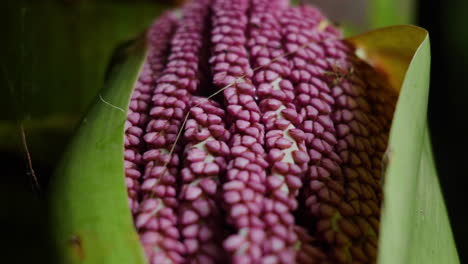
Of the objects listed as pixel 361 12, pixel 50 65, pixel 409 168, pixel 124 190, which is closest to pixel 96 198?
Answer: pixel 124 190

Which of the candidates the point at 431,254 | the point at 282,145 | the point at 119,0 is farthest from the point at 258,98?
the point at 119,0

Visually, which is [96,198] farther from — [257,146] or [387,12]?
[387,12]

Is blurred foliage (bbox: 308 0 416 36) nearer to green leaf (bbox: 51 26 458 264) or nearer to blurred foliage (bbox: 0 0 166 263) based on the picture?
blurred foliage (bbox: 0 0 166 263)

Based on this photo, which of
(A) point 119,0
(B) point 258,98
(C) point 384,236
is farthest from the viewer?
(A) point 119,0

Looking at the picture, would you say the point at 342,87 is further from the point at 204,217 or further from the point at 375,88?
the point at 204,217

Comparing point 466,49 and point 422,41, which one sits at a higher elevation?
point 422,41

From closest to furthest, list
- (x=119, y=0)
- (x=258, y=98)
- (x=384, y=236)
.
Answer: (x=384, y=236), (x=258, y=98), (x=119, y=0)

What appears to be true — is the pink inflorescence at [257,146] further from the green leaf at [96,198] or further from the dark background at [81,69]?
the dark background at [81,69]

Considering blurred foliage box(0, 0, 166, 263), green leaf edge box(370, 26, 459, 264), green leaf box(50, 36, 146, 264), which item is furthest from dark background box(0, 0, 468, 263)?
green leaf edge box(370, 26, 459, 264)
